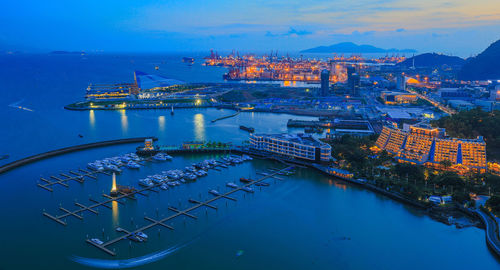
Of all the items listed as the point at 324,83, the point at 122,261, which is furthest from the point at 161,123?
the point at 324,83

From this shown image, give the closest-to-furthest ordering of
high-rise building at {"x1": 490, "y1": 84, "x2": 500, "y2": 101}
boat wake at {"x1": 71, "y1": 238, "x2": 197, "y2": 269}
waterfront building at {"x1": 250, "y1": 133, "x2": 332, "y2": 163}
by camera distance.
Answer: boat wake at {"x1": 71, "y1": 238, "x2": 197, "y2": 269} → waterfront building at {"x1": 250, "y1": 133, "x2": 332, "y2": 163} → high-rise building at {"x1": 490, "y1": 84, "x2": 500, "y2": 101}

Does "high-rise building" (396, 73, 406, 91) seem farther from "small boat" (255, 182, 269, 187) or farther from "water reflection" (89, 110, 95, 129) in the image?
Answer: "small boat" (255, 182, 269, 187)

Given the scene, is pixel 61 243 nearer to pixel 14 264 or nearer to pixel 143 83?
pixel 14 264

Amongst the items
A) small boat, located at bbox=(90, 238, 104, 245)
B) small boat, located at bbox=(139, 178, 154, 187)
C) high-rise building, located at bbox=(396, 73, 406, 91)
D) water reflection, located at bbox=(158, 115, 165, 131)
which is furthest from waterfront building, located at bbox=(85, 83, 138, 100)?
high-rise building, located at bbox=(396, 73, 406, 91)

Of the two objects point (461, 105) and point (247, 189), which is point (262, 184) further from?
point (461, 105)

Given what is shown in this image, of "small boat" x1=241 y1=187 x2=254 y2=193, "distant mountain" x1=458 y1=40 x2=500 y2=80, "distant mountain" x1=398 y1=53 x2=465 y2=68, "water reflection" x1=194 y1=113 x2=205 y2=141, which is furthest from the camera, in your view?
"distant mountain" x1=398 y1=53 x2=465 y2=68

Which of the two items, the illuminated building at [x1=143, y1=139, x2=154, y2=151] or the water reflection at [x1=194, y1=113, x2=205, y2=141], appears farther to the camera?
the water reflection at [x1=194, y1=113, x2=205, y2=141]
